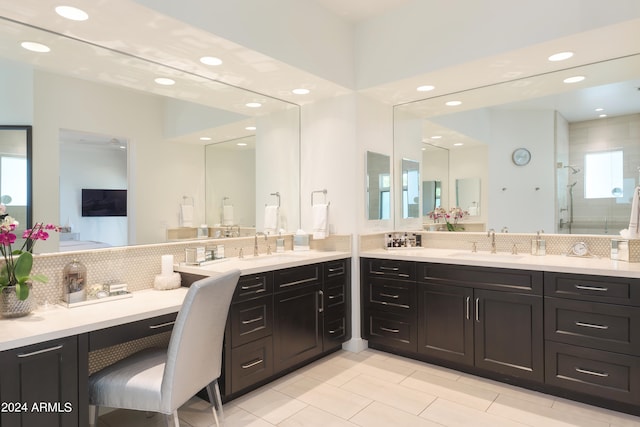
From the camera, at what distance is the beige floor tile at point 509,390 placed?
246 cm

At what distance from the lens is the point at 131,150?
8.30ft

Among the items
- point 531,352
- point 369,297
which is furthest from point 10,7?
point 531,352

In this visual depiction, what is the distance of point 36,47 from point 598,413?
3922 mm

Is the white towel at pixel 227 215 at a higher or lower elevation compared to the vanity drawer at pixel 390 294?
higher

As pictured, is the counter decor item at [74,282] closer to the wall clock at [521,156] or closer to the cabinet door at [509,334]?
the cabinet door at [509,334]

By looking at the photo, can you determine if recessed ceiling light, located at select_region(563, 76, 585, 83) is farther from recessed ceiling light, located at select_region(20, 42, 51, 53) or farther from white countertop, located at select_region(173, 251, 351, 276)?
recessed ceiling light, located at select_region(20, 42, 51, 53)

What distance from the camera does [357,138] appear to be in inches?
133

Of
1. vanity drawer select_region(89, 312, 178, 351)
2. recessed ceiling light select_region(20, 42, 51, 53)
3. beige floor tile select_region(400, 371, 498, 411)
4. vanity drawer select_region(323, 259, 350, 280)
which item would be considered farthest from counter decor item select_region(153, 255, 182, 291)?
beige floor tile select_region(400, 371, 498, 411)

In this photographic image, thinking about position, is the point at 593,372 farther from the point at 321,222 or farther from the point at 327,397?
the point at 321,222

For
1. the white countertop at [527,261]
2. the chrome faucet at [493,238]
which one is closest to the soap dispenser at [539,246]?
the white countertop at [527,261]

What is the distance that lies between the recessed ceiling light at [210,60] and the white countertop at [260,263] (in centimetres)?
139

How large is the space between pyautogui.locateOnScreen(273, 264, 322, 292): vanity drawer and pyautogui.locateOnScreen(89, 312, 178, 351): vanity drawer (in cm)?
85

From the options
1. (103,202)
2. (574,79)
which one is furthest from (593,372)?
(103,202)

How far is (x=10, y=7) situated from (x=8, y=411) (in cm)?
186
